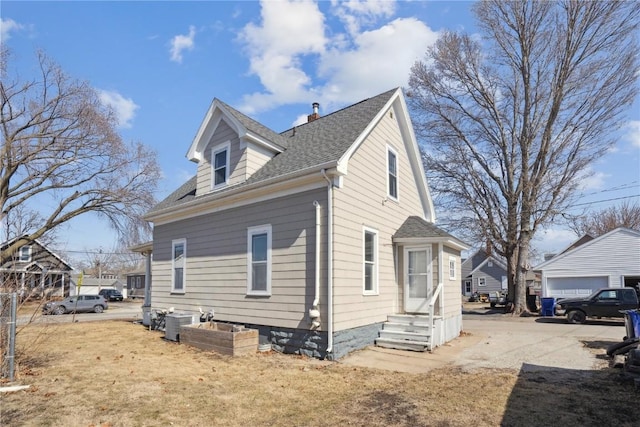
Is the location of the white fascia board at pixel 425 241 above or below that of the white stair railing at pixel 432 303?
above

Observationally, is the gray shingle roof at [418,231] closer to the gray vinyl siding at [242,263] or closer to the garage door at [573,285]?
the gray vinyl siding at [242,263]

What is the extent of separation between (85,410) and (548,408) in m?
6.25

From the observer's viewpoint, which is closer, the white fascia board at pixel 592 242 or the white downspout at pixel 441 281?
the white downspout at pixel 441 281

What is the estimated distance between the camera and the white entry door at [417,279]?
11617 millimetres

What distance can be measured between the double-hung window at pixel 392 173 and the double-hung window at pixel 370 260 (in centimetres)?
180

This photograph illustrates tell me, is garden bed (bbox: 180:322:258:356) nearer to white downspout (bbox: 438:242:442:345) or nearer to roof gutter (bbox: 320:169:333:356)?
roof gutter (bbox: 320:169:333:356)

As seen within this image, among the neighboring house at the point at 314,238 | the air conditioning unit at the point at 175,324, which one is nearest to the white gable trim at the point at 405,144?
the neighboring house at the point at 314,238

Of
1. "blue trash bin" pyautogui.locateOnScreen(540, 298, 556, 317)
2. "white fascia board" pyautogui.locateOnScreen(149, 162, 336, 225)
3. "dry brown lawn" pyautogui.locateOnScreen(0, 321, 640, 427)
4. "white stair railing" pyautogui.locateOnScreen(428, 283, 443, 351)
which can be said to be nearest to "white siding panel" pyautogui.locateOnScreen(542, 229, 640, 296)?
"blue trash bin" pyautogui.locateOnScreen(540, 298, 556, 317)

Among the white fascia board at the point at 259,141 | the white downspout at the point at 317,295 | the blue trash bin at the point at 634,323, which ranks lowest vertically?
the blue trash bin at the point at 634,323

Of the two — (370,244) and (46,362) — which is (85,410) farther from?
(370,244)

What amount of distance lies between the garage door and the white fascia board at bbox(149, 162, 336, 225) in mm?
24283

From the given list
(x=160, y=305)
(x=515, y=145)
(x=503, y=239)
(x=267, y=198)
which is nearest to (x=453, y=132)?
(x=515, y=145)

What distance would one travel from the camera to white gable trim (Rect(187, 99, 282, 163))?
38.0 feet

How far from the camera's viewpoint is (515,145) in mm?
23094
